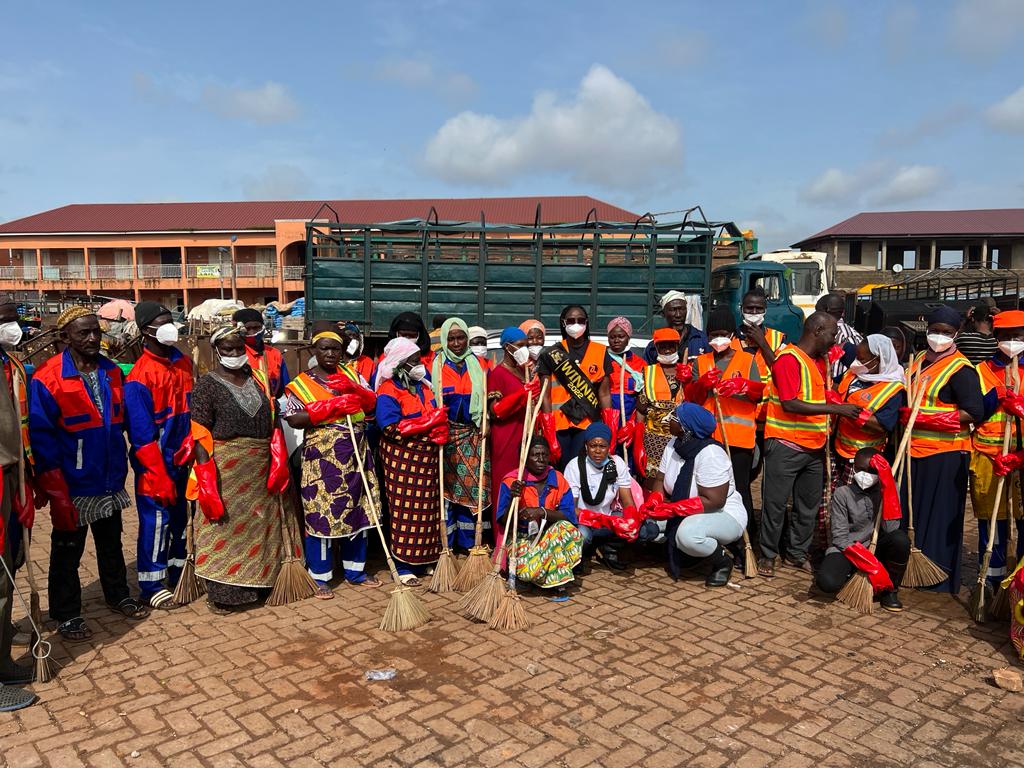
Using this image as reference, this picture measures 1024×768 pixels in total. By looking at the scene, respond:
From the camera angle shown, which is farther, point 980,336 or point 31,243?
point 31,243

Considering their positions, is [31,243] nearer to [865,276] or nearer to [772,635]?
[865,276]

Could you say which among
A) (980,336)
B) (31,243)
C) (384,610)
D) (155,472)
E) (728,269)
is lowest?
(384,610)

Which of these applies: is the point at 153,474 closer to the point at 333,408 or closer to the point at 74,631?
the point at 74,631

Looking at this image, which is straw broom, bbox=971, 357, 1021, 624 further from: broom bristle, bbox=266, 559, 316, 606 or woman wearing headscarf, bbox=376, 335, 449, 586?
broom bristle, bbox=266, 559, 316, 606

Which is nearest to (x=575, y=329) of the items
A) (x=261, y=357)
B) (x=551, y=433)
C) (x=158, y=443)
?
(x=551, y=433)

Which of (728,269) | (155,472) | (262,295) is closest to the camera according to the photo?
(155,472)

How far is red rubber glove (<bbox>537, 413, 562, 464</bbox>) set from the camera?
17.4 ft

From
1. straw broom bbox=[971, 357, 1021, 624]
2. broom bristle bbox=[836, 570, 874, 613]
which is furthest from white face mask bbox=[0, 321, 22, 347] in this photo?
straw broom bbox=[971, 357, 1021, 624]

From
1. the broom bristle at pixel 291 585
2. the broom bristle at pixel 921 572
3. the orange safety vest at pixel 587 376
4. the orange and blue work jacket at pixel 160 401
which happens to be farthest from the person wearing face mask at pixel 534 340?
the broom bristle at pixel 921 572

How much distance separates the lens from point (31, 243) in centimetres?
4022

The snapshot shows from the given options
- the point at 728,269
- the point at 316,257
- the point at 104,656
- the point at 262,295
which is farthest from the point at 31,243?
the point at 104,656

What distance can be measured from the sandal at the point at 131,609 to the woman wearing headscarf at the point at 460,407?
204 cm

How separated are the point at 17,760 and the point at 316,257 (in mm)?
7649

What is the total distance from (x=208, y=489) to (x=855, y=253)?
37.7 meters
